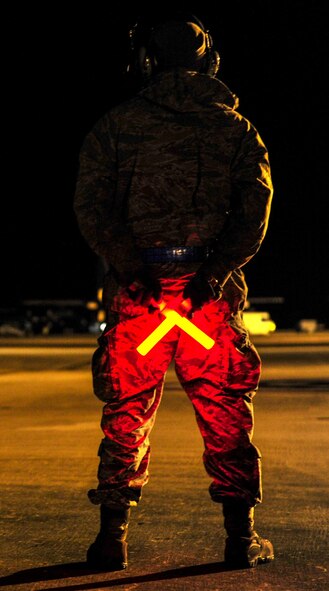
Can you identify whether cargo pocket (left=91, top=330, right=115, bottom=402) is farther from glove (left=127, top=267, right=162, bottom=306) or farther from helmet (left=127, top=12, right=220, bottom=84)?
helmet (left=127, top=12, right=220, bottom=84)

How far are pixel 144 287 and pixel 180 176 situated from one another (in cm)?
49

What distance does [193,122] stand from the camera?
4.95 meters

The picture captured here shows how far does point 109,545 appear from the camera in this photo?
4.86 meters

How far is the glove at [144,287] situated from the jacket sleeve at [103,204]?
0.12ft

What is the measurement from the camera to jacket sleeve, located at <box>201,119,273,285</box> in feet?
16.0

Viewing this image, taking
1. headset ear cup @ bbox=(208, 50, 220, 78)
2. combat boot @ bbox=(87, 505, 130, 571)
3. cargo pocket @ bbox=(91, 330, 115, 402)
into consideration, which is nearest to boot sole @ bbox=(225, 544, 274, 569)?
combat boot @ bbox=(87, 505, 130, 571)

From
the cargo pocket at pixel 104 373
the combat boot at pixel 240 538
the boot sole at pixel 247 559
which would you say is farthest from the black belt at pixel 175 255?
the boot sole at pixel 247 559

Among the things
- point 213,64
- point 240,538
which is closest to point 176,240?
point 213,64

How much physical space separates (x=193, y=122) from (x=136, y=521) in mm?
2139

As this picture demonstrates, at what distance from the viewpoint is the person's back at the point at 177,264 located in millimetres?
4855

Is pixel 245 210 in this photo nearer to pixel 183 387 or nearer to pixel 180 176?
pixel 180 176

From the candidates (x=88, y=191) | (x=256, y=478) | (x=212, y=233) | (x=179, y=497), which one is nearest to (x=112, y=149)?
(x=88, y=191)

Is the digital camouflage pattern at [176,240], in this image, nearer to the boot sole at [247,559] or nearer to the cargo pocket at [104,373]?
the cargo pocket at [104,373]

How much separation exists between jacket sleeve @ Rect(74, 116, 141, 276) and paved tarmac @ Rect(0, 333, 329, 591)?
4.03ft
